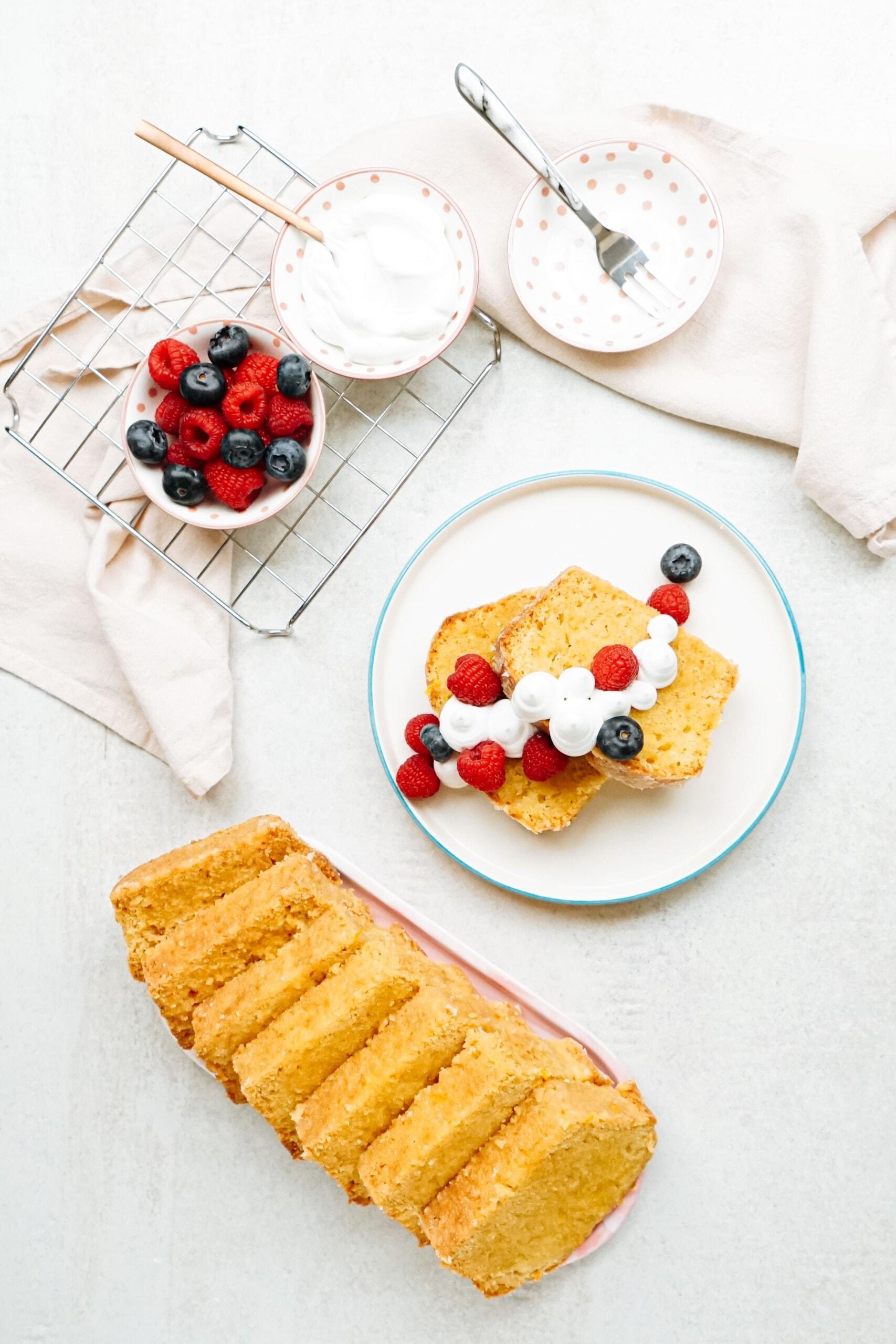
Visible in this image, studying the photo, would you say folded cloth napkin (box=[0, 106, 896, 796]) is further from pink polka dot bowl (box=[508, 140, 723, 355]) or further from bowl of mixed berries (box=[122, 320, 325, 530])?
bowl of mixed berries (box=[122, 320, 325, 530])

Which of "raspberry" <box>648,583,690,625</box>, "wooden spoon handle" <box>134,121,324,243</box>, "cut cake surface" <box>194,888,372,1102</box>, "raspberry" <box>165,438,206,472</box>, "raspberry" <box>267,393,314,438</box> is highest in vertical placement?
"wooden spoon handle" <box>134,121,324,243</box>

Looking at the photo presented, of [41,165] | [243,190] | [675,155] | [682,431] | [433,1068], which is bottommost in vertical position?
A: [433,1068]

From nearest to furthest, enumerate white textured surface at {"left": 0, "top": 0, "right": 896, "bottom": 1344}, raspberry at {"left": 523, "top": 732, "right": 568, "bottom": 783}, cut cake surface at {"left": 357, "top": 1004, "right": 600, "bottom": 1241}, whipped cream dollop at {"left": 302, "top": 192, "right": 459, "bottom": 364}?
1. cut cake surface at {"left": 357, "top": 1004, "right": 600, "bottom": 1241}
2. raspberry at {"left": 523, "top": 732, "right": 568, "bottom": 783}
3. whipped cream dollop at {"left": 302, "top": 192, "right": 459, "bottom": 364}
4. white textured surface at {"left": 0, "top": 0, "right": 896, "bottom": 1344}

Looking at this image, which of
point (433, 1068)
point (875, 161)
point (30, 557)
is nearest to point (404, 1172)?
point (433, 1068)

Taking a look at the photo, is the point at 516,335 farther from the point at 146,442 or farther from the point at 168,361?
the point at 146,442

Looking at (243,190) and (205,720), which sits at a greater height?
(243,190)

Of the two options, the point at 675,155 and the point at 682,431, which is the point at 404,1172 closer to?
the point at 682,431

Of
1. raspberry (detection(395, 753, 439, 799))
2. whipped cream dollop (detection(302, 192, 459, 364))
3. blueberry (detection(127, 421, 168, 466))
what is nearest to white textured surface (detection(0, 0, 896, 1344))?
raspberry (detection(395, 753, 439, 799))
